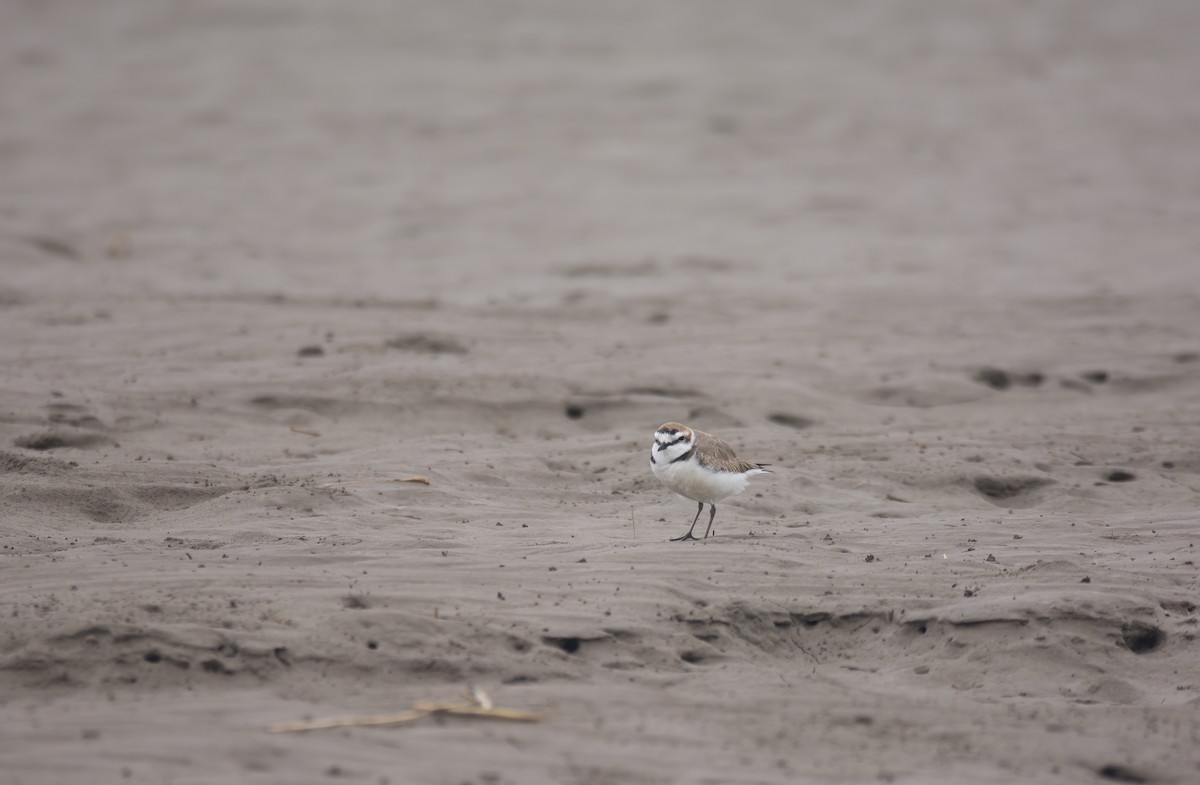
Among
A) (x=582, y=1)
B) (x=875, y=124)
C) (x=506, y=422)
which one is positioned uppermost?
(x=582, y=1)

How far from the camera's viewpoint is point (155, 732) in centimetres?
475

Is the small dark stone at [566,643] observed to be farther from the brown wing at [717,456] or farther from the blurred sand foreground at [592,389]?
the brown wing at [717,456]

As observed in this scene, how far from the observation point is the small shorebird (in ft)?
22.5

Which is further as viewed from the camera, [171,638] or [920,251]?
[920,251]

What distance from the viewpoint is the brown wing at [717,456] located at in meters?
6.92

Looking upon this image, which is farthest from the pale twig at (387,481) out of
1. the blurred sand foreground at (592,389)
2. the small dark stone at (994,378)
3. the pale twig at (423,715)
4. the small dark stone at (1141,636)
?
the small dark stone at (994,378)

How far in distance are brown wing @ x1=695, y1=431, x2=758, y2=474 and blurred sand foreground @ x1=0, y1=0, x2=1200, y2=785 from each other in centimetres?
37

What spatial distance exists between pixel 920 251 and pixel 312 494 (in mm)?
8412

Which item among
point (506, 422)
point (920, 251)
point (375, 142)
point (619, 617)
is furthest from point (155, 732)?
point (375, 142)

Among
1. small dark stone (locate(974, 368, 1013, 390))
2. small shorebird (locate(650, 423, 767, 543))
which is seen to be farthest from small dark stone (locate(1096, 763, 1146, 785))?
small dark stone (locate(974, 368, 1013, 390))

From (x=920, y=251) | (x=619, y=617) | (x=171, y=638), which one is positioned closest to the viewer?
(x=171, y=638)

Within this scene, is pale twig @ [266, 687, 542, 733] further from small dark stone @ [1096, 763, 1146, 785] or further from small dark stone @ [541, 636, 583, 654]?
small dark stone @ [1096, 763, 1146, 785]

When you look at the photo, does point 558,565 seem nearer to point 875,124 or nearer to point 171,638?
point 171,638

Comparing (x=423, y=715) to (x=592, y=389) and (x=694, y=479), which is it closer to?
(x=694, y=479)
